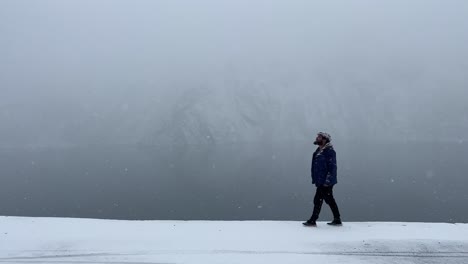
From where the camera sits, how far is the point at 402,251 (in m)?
7.16

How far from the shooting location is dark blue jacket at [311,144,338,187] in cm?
848

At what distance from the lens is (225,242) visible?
755 centimetres

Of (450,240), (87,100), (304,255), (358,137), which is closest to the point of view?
(304,255)

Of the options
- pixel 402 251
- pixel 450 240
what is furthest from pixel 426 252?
pixel 450 240

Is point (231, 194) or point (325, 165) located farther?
point (231, 194)

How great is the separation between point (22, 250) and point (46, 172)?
71277 millimetres

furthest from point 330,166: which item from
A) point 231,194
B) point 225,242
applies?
point 231,194

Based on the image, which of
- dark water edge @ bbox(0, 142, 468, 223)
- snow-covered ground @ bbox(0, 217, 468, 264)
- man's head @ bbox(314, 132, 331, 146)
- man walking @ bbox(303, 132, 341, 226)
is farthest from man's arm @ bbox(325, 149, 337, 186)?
dark water edge @ bbox(0, 142, 468, 223)

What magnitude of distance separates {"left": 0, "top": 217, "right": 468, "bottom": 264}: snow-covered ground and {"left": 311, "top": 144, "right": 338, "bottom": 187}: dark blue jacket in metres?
0.95

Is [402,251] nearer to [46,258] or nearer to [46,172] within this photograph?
[46,258]

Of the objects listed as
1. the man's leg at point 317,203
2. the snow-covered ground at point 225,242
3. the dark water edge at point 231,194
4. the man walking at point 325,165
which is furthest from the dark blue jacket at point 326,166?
the dark water edge at point 231,194

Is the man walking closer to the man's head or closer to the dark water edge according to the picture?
the man's head

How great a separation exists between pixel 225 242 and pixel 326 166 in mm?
2504

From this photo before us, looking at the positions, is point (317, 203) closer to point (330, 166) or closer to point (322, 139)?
point (330, 166)
